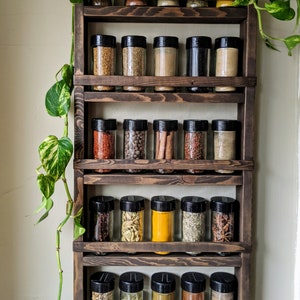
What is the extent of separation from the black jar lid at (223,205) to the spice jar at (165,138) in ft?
0.62

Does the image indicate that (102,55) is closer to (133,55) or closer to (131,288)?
(133,55)

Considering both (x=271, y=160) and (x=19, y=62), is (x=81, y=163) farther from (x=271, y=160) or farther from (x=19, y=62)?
(x=271, y=160)

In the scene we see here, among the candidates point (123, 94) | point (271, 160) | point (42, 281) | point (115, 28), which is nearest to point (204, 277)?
point (271, 160)

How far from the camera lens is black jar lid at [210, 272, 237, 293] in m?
1.33

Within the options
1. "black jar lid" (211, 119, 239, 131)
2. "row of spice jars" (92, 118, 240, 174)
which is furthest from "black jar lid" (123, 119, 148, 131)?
"black jar lid" (211, 119, 239, 131)

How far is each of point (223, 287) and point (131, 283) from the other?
31cm

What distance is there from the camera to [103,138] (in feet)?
4.33

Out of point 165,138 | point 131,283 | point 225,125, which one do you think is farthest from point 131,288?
point 225,125

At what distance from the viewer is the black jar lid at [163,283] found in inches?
52.1

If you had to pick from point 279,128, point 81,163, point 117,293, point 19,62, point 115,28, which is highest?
point 115,28

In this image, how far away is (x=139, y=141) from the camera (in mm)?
1326

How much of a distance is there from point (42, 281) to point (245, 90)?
1000 mm

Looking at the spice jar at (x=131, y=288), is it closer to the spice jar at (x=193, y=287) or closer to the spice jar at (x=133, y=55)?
the spice jar at (x=193, y=287)

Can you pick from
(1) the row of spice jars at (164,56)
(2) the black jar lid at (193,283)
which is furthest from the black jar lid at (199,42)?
(2) the black jar lid at (193,283)
